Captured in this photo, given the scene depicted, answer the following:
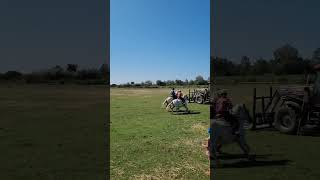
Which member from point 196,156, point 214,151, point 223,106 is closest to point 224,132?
point 214,151

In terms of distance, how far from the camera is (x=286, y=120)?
1861 centimetres

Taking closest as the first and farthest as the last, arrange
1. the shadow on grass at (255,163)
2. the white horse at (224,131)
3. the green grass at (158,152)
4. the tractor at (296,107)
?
the green grass at (158,152)
the white horse at (224,131)
the shadow on grass at (255,163)
the tractor at (296,107)

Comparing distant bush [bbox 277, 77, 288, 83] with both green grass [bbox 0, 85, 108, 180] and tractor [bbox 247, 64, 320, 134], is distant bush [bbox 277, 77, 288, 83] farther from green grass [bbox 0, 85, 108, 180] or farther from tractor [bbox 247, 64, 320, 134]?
green grass [bbox 0, 85, 108, 180]

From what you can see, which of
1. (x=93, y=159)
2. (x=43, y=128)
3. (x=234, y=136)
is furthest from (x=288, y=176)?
(x=43, y=128)

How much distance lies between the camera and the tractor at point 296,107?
18.0 m

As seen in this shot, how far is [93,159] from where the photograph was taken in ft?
42.7

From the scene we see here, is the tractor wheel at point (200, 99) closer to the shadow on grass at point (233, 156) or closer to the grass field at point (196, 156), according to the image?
the grass field at point (196, 156)

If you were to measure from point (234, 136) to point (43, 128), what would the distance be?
1276cm

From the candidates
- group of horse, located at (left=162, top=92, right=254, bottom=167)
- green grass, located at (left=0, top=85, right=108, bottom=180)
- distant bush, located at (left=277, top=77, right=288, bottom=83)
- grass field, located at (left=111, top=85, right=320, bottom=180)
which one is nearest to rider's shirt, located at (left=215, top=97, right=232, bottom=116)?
group of horse, located at (left=162, top=92, right=254, bottom=167)

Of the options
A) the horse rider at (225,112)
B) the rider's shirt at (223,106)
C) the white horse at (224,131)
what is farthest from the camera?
the rider's shirt at (223,106)

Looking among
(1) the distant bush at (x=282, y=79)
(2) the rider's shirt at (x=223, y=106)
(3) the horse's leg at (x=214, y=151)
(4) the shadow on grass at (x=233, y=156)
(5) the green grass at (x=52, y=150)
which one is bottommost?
(5) the green grass at (x=52, y=150)

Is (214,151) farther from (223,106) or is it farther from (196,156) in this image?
(196,156)

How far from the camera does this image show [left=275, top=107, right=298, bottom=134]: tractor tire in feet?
59.2

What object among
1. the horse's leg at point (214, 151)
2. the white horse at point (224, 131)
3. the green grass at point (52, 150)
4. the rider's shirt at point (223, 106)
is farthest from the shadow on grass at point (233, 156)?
the green grass at point (52, 150)
